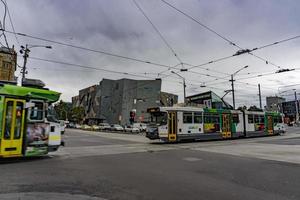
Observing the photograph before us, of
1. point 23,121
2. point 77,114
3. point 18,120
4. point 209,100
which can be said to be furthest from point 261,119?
point 77,114

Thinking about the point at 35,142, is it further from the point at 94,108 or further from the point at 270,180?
the point at 94,108

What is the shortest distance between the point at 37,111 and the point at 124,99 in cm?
6505

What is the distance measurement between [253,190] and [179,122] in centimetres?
1418

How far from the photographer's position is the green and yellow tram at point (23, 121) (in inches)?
371

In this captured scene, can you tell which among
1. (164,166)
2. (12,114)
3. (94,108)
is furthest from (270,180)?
(94,108)

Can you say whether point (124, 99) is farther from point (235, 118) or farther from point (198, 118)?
point (198, 118)

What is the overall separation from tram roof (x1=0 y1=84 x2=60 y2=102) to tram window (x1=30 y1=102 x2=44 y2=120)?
0.34 m

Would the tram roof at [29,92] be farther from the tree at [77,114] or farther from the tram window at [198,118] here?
the tree at [77,114]

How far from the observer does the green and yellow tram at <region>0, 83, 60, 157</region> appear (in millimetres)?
9430

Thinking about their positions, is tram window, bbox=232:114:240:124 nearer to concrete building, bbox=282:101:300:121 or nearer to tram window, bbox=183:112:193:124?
tram window, bbox=183:112:193:124

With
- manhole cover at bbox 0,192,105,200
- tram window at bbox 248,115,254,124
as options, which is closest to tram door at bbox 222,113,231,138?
tram window at bbox 248,115,254,124

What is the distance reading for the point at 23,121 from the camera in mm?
9844

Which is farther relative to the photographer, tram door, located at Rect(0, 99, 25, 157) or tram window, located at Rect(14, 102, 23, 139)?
tram window, located at Rect(14, 102, 23, 139)

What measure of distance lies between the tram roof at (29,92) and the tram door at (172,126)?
10421mm
